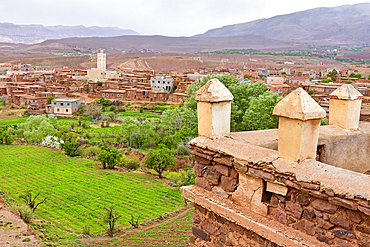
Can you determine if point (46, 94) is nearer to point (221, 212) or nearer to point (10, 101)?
point (10, 101)

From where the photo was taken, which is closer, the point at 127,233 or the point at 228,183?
the point at 228,183

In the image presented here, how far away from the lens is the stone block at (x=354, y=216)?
3.01m

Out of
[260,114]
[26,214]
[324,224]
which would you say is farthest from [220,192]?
[260,114]

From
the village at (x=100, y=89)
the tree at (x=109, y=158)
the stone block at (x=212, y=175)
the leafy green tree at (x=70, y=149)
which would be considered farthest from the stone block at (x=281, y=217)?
the village at (x=100, y=89)

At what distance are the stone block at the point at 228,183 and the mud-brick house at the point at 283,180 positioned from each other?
0.5 inches

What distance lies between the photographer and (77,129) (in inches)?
1550

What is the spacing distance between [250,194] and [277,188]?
372 millimetres

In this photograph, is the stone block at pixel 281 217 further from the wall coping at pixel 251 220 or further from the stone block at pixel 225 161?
the stone block at pixel 225 161

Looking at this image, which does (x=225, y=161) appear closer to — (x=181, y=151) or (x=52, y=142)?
(x=181, y=151)

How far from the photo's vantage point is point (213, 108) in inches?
168

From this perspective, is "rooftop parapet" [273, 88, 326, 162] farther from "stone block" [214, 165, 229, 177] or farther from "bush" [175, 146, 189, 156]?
"bush" [175, 146, 189, 156]

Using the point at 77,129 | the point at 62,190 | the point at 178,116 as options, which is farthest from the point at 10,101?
the point at 62,190

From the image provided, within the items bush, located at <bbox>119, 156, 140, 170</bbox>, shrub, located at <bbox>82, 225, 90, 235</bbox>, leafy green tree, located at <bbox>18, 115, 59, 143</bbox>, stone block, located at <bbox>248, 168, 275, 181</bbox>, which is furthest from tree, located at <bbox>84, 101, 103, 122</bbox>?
stone block, located at <bbox>248, 168, 275, 181</bbox>

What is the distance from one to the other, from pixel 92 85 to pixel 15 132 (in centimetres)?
2716
